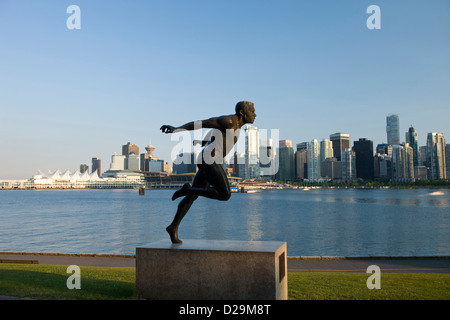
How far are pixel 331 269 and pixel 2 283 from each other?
9.23m

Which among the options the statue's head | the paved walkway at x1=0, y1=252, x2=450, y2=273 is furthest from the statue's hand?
the paved walkway at x1=0, y1=252, x2=450, y2=273

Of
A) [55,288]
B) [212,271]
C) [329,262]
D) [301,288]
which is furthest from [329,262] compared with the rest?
[55,288]

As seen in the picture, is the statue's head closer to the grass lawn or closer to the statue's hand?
the statue's hand

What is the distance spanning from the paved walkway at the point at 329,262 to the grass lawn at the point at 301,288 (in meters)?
2.57

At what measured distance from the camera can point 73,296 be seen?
6527 mm

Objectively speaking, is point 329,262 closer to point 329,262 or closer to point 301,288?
point 329,262

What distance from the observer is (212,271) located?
653 cm

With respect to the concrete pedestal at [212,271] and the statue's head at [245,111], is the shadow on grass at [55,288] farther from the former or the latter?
the statue's head at [245,111]

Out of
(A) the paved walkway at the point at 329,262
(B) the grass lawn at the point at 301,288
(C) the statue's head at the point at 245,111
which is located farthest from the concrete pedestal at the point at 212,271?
(A) the paved walkway at the point at 329,262

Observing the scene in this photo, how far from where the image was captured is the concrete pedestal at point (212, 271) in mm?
6250

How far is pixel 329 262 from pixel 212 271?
828 cm

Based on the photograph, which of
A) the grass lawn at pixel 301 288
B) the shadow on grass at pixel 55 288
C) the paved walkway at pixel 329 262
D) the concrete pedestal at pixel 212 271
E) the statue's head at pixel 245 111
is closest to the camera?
the concrete pedestal at pixel 212 271
